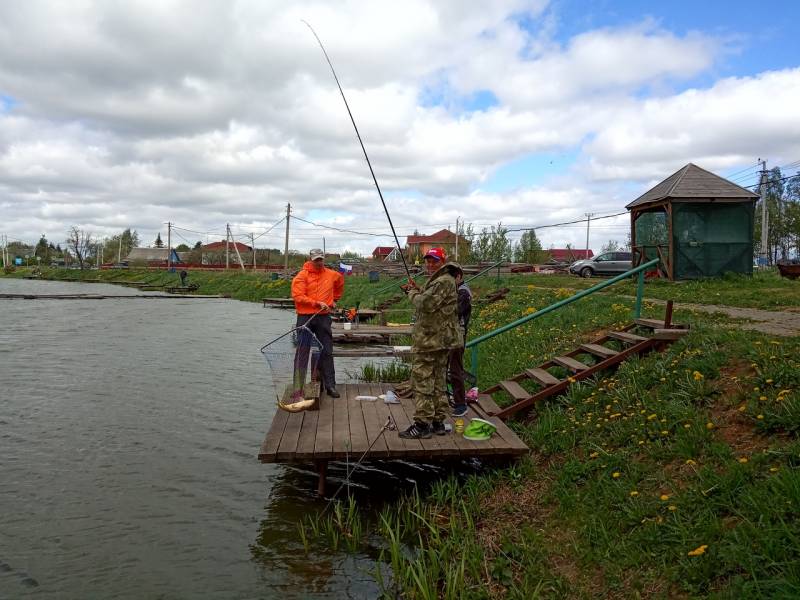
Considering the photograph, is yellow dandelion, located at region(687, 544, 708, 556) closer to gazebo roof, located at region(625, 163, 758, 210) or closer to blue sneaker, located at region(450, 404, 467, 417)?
blue sneaker, located at region(450, 404, 467, 417)

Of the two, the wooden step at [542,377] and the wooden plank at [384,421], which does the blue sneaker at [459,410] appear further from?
the wooden step at [542,377]

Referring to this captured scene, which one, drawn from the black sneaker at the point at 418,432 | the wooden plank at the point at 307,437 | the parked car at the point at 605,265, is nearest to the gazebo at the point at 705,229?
the parked car at the point at 605,265

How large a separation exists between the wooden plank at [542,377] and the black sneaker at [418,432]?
1952 mm

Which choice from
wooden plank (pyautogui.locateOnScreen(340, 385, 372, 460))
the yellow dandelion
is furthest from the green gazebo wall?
the yellow dandelion

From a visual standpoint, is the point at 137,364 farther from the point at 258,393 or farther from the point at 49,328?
the point at 49,328

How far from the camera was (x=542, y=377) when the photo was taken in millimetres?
7871

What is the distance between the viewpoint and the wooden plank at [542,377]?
7.62m

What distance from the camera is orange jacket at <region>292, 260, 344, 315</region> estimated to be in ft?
26.0

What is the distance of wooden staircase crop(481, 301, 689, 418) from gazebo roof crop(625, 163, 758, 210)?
11067 millimetres

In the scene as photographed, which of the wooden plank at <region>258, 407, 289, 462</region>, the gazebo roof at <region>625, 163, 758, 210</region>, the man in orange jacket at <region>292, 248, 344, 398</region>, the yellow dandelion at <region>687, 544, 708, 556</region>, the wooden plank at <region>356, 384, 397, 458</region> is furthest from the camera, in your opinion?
the gazebo roof at <region>625, 163, 758, 210</region>

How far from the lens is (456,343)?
625cm

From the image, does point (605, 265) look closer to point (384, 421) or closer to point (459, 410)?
point (459, 410)

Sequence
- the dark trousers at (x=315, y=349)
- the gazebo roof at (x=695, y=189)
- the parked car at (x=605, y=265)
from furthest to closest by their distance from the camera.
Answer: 1. the parked car at (x=605, y=265)
2. the gazebo roof at (x=695, y=189)
3. the dark trousers at (x=315, y=349)

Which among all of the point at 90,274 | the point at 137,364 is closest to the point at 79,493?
the point at 137,364
